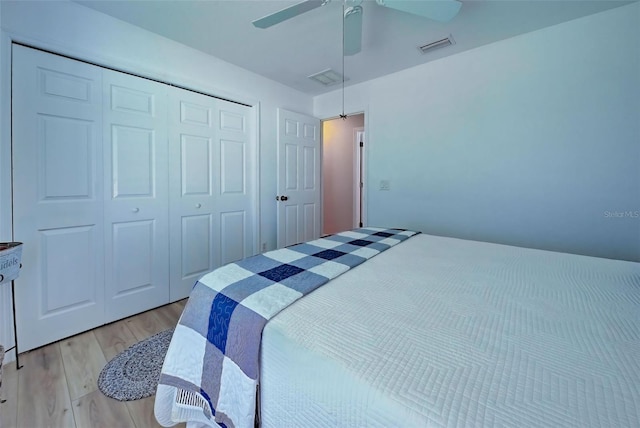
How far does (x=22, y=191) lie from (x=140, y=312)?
115 cm

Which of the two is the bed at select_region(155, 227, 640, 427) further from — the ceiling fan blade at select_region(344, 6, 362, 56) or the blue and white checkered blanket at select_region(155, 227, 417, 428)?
the ceiling fan blade at select_region(344, 6, 362, 56)

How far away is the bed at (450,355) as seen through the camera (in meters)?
0.47

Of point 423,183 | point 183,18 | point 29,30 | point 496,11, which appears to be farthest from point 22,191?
point 496,11

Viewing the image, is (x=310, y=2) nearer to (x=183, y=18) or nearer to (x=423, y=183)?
(x=183, y=18)

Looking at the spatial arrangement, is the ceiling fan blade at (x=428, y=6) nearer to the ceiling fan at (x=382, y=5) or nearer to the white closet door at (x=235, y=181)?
the ceiling fan at (x=382, y=5)

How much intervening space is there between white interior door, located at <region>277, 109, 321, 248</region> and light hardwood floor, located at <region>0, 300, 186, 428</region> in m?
1.81

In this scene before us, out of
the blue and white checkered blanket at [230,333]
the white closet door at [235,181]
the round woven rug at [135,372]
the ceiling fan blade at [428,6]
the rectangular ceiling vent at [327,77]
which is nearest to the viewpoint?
the blue and white checkered blanket at [230,333]

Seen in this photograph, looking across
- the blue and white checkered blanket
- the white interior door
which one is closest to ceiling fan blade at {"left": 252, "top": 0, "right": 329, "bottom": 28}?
the blue and white checkered blanket

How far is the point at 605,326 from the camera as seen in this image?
73 cm

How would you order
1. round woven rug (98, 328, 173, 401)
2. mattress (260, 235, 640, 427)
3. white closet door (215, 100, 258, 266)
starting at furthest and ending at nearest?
white closet door (215, 100, 258, 266) < round woven rug (98, 328, 173, 401) < mattress (260, 235, 640, 427)

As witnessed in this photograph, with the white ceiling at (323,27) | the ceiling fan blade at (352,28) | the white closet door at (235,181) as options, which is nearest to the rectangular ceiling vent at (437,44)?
the white ceiling at (323,27)

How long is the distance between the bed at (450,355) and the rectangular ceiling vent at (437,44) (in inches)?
81.9

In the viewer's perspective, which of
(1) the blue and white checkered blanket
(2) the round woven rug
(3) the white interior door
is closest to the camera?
(1) the blue and white checkered blanket

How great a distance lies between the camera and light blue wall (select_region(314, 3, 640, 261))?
1.91 m
